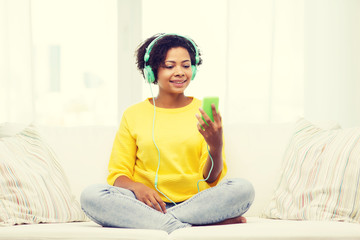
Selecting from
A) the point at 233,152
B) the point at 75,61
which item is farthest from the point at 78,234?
the point at 75,61

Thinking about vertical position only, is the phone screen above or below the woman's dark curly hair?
below

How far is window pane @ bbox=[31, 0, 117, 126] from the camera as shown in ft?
10.2

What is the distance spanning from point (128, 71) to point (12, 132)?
139 centimetres

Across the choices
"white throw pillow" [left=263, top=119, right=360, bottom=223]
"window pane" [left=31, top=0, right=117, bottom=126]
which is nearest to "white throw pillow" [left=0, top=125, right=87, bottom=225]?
"white throw pillow" [left=263, top=119, right=360, bottom=223]

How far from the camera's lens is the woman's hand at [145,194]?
171 cm

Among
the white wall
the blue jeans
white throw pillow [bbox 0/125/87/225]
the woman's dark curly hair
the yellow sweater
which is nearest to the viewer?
the blue jeans

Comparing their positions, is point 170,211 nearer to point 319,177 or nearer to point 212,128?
point 212,128

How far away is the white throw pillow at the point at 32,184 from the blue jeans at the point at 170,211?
0.18 metres

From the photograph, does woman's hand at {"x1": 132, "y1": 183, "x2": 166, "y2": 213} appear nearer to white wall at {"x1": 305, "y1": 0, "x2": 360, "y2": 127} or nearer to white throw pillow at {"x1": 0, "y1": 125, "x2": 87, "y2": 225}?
white throw pillow at {"x1": 0, "y1": 125, "x2": 87, "y2": 225}

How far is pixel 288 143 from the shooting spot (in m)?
2.00

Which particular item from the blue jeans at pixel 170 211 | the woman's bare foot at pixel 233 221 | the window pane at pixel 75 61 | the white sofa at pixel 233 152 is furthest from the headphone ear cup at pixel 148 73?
the window pane at pixel 75 61

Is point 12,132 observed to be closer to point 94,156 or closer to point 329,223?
point 94,156

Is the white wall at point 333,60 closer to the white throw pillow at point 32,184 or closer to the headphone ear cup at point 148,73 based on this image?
the headphone ear cup at point 148,73

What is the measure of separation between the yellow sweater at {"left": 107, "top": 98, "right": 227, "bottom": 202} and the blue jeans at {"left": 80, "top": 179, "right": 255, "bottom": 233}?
0.19 metres
